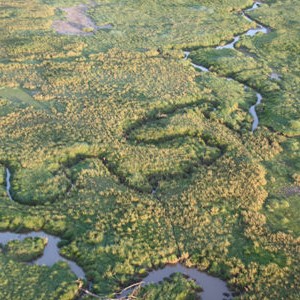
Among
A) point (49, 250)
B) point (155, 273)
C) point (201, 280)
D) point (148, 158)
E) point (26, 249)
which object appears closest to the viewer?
point (201, 280)

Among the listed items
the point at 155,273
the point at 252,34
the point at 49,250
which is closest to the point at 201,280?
the point at 155,273

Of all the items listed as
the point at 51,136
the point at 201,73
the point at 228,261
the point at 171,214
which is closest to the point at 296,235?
the point at 228,261

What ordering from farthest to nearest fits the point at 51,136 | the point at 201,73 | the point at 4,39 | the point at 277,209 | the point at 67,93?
the point at 4,39 < the point at 201,73 < the point at 67,93 < the point at 51,136 < the point at 277,209

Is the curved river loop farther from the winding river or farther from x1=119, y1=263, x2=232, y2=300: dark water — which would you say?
the winding river

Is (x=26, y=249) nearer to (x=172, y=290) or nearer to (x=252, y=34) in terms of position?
(x=172, y=290)

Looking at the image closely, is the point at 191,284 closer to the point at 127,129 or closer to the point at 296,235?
the point at 296,235

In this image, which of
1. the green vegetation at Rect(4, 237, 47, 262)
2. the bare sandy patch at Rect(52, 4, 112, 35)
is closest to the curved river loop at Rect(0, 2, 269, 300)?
the green vegetation at Rect(4, 237, 47, 262)
